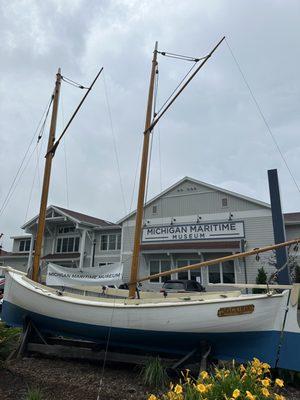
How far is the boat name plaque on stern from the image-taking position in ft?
19.9

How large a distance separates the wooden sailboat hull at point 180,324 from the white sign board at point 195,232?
15.5 m

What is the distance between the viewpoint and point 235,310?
6105mm

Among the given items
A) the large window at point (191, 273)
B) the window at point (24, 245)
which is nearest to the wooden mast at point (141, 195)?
the large window at point (191, 273)

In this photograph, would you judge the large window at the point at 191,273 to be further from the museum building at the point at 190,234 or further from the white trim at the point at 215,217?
the white trim at the point at 215,217

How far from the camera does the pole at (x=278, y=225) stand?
921 centimetres

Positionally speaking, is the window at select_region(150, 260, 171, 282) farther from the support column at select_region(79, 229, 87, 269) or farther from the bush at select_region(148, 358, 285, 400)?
the bush at select_region(148, 358, 285, 400)

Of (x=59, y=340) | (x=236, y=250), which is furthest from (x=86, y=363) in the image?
(x=236, y=250)

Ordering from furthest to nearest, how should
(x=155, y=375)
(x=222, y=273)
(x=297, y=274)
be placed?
(x=222, y=273) → (x=297, y=274) → (x=155, y=375)

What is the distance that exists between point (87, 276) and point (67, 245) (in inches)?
525

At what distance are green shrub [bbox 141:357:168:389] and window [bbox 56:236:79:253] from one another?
84.4 feet

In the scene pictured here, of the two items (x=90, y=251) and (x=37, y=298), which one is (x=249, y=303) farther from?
(x=90, y=251)

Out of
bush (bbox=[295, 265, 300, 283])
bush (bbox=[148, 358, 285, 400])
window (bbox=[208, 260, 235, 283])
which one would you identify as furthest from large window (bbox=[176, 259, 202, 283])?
bush (bbox=[148, 358, 285, 400])

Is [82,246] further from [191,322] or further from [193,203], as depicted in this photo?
[191,322]

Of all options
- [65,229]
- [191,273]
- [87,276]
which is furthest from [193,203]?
[65,229]
